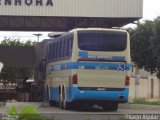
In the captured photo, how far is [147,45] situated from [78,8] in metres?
8.73

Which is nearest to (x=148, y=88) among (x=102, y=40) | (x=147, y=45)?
(x=147, y=45)

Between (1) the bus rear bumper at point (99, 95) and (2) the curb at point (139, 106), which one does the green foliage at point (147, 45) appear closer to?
(2) the curb at point (139, 106)

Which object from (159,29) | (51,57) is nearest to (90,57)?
(51,57)

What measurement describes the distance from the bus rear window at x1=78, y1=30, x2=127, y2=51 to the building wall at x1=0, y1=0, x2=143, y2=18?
5.24 m

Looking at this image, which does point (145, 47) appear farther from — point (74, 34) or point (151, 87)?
point (151, 87)

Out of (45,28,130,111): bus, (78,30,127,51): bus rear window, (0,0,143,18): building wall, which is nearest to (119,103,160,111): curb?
(45,28,130,111): bus

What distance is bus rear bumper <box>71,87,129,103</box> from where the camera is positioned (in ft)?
83.6

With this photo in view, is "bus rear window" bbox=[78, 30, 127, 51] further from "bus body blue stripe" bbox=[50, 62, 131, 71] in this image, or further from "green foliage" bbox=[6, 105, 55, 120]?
"green foliage" bbox=[6, 105, 55, 120]

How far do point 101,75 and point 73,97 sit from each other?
5.10ft

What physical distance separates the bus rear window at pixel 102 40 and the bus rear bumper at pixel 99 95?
6.08ft

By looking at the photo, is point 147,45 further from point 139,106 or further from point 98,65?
point 98,65

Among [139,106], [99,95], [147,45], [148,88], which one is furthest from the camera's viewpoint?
[148,88]

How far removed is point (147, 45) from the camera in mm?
38188

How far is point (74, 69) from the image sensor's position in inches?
1001
